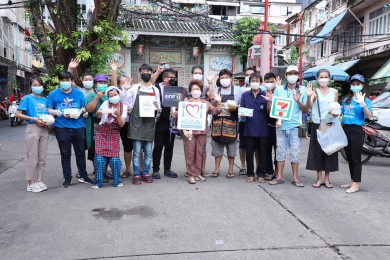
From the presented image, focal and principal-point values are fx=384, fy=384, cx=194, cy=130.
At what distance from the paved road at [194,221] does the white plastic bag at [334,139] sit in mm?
659

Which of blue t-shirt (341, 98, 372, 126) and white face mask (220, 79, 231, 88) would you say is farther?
white face mask (220, 79, 231, 88)

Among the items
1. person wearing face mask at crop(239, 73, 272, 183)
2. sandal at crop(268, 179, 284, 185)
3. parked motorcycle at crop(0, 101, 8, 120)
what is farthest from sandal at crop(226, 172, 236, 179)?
parked motorcycle at crop(0, 101, 8, 120)

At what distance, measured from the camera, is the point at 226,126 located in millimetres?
6535

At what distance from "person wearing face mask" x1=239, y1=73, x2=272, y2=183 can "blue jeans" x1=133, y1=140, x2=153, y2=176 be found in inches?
63.0

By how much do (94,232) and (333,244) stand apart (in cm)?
239

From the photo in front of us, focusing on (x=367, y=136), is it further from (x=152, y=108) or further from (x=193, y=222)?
(x=193, y=222)

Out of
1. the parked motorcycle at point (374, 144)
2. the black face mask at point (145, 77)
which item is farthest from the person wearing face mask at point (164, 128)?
the parked motorcycle at point (374, 144)

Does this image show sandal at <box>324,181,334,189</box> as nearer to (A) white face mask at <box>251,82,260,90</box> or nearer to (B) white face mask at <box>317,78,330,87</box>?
(B) white face mask at <box>317,78,330,87</box>

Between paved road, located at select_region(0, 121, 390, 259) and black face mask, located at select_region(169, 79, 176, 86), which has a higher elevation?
black face mask, located at select_region(169, 79, 176, 86)

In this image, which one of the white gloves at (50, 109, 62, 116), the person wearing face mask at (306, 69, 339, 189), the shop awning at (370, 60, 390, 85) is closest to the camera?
the white gloves at (50, 109, 62, 116)

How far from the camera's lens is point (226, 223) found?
4266 millimetres

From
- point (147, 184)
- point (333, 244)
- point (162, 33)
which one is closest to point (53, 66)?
point (147, 184)

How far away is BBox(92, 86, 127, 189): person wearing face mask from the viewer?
5.70 m

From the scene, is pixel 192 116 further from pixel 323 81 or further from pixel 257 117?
pixel 323 81
